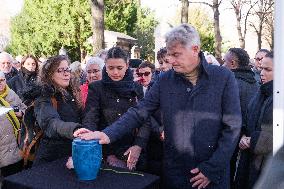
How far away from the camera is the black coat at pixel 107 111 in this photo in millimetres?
3227

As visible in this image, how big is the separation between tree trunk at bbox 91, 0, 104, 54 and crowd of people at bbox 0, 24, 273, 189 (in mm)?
7454

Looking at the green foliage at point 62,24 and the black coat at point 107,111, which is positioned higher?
the green foliage at point 62,24

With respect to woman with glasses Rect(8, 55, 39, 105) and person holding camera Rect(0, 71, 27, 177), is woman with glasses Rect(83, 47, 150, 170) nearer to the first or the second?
person holding camera Rect(0, 71, 27, 177)

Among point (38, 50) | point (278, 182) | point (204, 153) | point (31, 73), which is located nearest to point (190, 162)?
point (204, 153)

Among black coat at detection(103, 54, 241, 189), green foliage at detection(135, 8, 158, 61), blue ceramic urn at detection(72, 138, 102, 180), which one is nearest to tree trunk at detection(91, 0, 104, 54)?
black coat at detection(103, 54, 241, 189)

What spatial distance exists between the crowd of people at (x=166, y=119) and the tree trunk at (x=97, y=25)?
7.45 metres

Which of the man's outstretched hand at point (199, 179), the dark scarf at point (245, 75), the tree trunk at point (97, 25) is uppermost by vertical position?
the tree trunk at point (97, 25)

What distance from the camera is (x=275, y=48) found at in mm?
1654

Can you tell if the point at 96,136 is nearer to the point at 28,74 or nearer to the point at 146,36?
the point at 28,74

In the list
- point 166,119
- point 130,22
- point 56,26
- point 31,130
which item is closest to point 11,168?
point 31,130

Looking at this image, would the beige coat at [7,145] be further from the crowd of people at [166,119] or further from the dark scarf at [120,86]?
the dark scarf at [120,86]

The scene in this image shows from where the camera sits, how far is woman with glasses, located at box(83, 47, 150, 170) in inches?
125

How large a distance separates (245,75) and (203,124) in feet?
7.83

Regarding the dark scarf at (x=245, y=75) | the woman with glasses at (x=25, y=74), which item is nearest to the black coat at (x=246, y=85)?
the dark scarf at (x=245, y=75)
